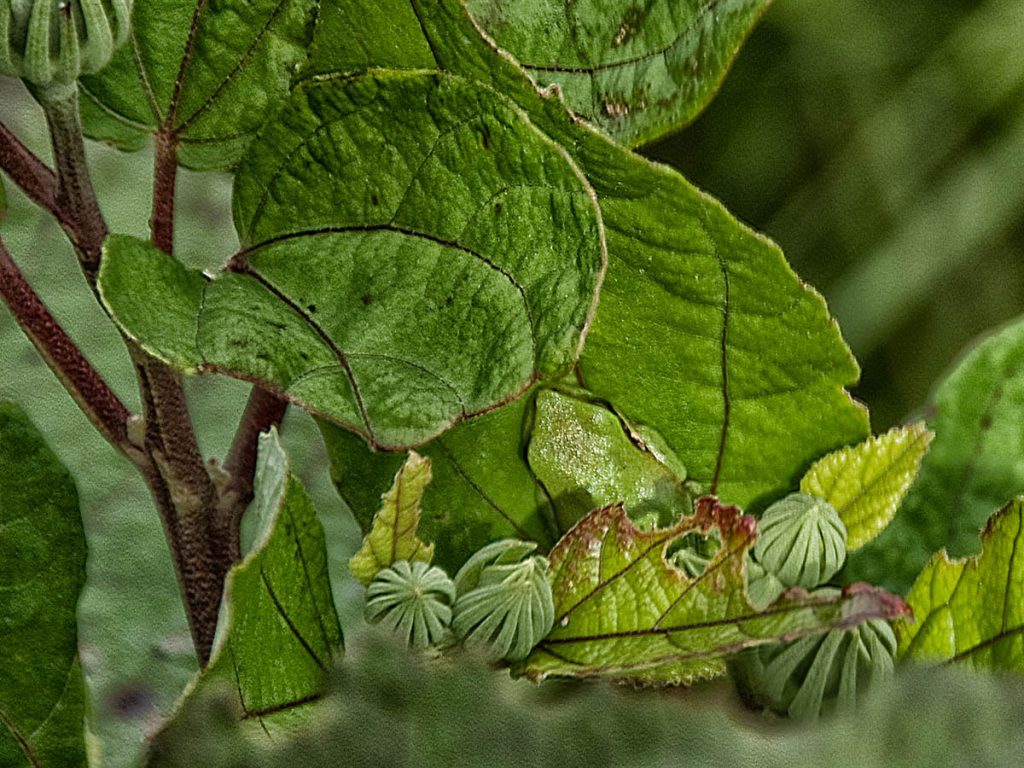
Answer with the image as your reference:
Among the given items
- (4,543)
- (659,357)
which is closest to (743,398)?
(659,357)

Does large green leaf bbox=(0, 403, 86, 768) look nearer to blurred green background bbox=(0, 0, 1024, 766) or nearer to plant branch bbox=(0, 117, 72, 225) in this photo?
plant branch bbox=(0, 117, 72, 225)

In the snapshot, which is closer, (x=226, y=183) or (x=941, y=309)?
(x=226, y=183)

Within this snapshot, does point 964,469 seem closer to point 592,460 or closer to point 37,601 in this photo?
point 592,460

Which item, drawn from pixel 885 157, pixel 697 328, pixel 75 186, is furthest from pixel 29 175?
pixel 885 157

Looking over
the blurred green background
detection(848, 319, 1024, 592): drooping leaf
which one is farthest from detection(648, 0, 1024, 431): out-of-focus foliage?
detection(848, 319, 1024, 592): drooping leaf

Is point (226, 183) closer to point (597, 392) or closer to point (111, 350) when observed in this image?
point (111, 350)
